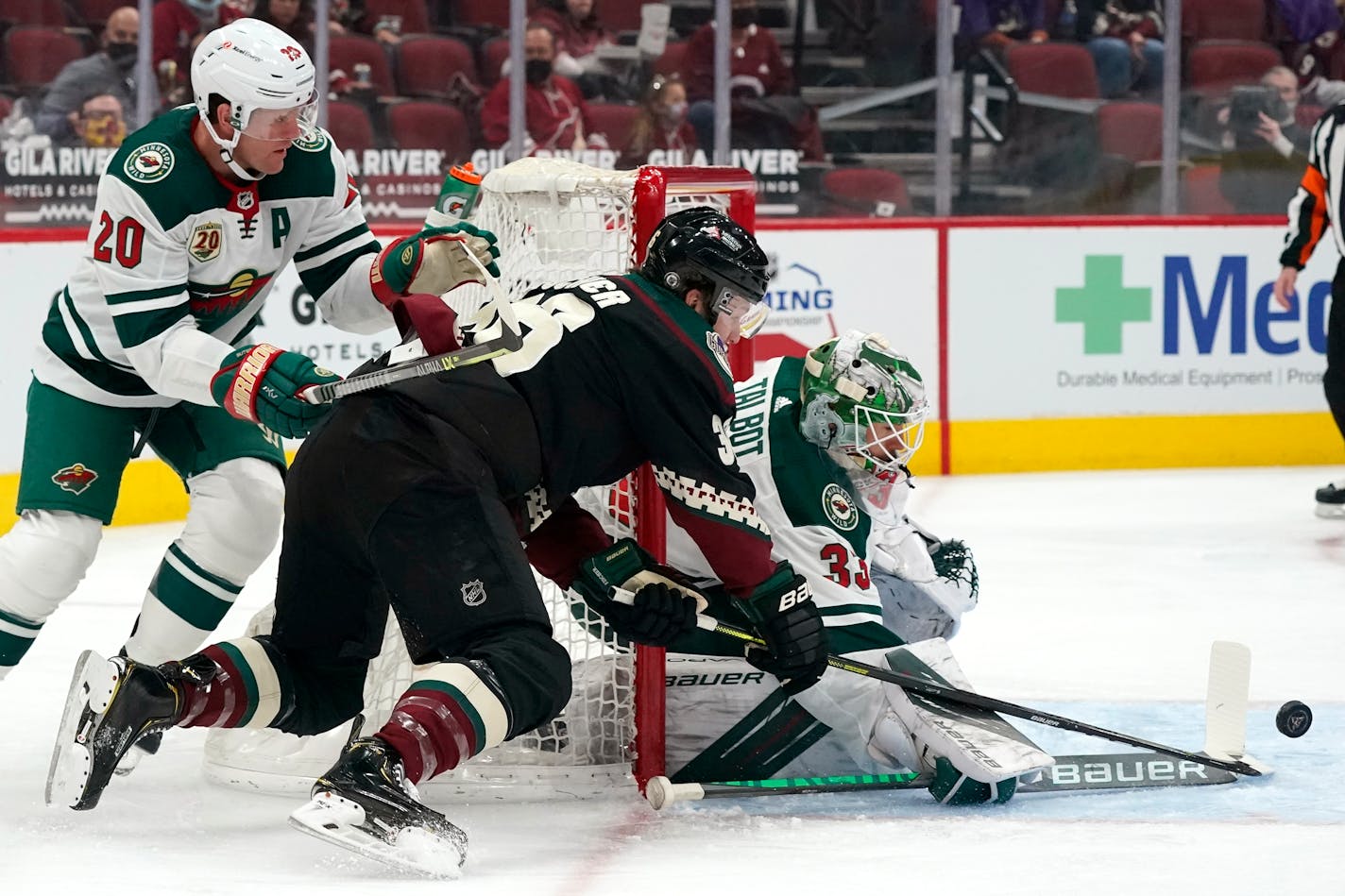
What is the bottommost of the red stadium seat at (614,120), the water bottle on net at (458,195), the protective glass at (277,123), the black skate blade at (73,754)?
the black skate blade at (73,754)

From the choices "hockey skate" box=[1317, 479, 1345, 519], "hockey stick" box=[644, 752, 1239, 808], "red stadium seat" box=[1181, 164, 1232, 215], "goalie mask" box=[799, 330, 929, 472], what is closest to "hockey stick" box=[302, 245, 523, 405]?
"goalie mask" box=[799, 330, 929, 472]

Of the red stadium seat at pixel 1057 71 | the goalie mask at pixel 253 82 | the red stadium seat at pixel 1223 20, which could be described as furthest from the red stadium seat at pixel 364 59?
the goalie mask at pixel 253 82

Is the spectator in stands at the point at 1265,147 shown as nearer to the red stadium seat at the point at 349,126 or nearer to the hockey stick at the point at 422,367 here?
the red stadium seat at the point at 349,126

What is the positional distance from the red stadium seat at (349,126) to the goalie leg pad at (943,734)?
451cm

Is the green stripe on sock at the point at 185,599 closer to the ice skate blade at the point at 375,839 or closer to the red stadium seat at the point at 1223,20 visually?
the ice skate blade at the point at 375,839

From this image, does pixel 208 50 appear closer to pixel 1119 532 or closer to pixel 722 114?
pixel 1119 532

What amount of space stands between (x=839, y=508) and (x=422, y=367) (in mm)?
740

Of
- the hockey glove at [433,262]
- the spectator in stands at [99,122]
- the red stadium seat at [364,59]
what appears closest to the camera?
the hockey glove at [433,262]

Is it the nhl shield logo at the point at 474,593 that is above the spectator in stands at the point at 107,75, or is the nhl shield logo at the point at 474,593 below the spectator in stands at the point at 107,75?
below

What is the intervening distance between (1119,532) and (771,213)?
81.1 inches

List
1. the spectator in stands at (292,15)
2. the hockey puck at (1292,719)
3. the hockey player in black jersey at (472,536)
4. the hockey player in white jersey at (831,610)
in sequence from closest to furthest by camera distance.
→ the hockey player in black jersey at (472,536), the hockey player in white jersey at (831,610), the hockey puck at (1292,719), the spectator in stands at (292,15)

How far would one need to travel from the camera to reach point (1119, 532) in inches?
227

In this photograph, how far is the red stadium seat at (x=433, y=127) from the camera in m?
7.21

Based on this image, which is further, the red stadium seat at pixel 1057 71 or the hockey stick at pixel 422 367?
the red stadium seat at pixel 1057 71
